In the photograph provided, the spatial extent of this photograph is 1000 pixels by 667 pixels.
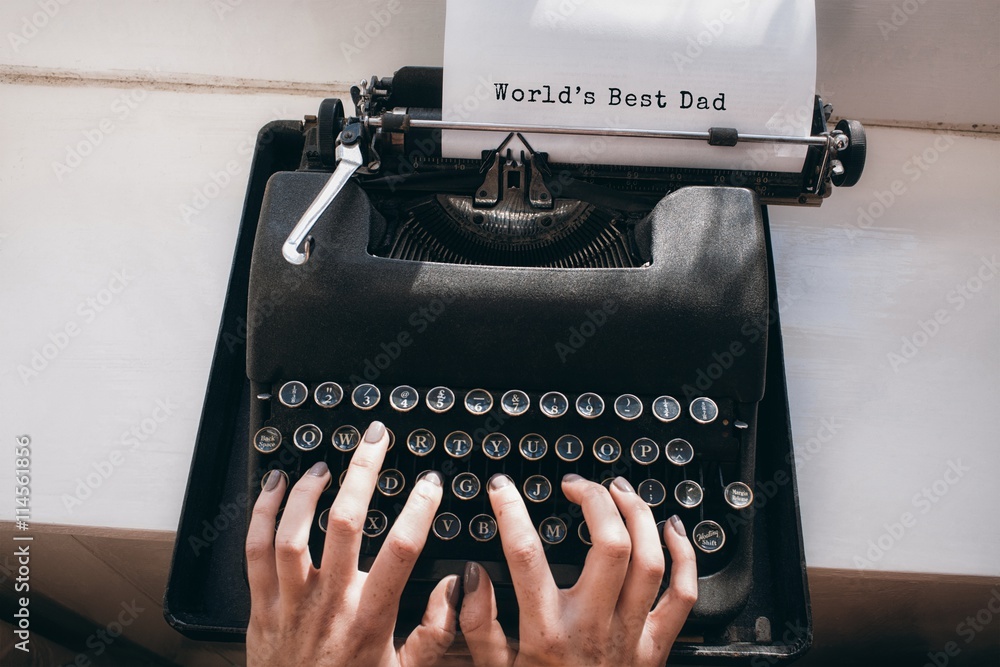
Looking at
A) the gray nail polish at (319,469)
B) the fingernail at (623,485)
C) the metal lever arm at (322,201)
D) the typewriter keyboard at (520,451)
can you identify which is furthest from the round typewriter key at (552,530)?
the metal lever arm at (322,201)

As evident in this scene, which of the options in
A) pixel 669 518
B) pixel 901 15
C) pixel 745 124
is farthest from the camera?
pixel 901 15

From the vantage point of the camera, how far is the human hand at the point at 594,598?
95cm

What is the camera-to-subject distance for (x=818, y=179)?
1232mm

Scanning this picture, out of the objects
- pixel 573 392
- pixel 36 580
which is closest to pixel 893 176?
pixel 573 392

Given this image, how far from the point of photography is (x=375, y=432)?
3.42 feet

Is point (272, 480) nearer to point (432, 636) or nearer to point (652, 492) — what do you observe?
point (432, 636)

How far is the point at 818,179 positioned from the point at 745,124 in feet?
0.51

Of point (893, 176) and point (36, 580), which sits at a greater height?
point (893, 176)

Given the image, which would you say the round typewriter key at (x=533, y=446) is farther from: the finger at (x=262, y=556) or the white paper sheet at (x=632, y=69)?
the white paper sheet at (x=632, y=69)

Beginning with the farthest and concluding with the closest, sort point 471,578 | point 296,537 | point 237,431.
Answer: point 237,431 < point 471,578 < point 296,537

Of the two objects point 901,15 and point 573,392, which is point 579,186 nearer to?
point 573,392

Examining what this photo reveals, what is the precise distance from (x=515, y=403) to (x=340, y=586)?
1.13 ft

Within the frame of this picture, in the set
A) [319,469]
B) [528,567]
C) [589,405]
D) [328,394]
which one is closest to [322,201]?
[328,394]

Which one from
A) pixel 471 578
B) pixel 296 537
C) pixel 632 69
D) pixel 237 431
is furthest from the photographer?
pixel 237 431
